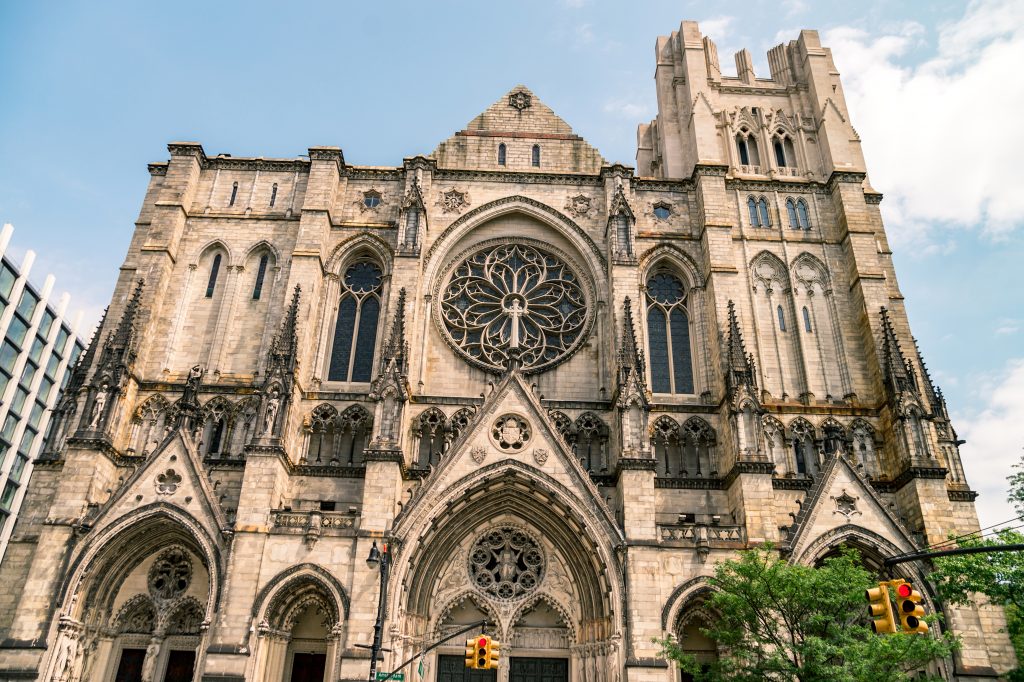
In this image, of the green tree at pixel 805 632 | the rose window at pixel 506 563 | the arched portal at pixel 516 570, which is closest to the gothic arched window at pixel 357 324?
the arched portal at pixel 516 570

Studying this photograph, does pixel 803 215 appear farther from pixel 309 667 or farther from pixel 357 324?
pixel 309 667


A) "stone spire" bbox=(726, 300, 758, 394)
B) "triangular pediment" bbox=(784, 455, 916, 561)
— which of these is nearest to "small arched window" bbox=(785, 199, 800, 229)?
"stone spire" bbox=(726, 300, 758, 394)

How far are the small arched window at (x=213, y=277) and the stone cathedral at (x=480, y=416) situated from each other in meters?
0.08

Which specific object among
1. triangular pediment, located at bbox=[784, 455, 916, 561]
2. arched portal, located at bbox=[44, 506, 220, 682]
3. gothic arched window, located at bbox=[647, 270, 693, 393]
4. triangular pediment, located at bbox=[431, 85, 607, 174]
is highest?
triangular pediment, located at bbox=[431, 85, 607, 174]

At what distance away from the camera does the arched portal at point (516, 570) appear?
20.6 meters

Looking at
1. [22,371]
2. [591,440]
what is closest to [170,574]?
[591,440]

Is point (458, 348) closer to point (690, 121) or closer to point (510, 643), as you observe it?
point (510, 643)

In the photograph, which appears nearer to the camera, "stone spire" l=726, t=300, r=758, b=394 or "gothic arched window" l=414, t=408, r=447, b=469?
"stone spire" l=726, t=300, r=758, b=394

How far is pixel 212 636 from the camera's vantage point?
19.3 meters

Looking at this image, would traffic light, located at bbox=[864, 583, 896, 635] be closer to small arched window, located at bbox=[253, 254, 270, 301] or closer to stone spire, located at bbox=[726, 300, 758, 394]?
stone spire, located at bbox=[726, 300, 758, 394]

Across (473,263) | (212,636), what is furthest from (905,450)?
(212,636)

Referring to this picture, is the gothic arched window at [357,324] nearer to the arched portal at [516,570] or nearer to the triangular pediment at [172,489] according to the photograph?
the triangular pediment at [172,489]

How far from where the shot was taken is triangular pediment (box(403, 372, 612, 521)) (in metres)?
21.3

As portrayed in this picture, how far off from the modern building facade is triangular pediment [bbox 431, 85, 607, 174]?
30.4 m
